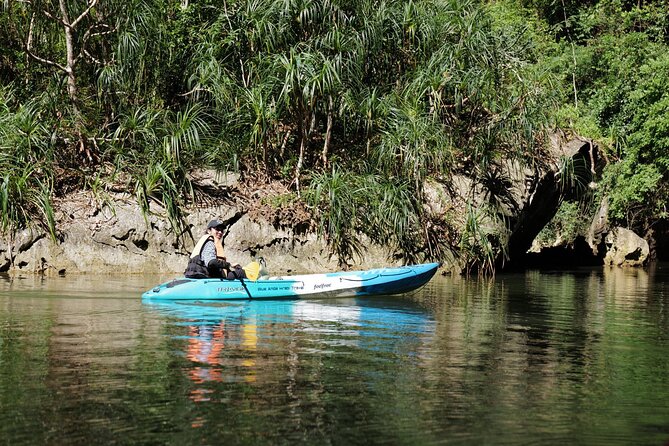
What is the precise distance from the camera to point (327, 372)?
23.1 feet

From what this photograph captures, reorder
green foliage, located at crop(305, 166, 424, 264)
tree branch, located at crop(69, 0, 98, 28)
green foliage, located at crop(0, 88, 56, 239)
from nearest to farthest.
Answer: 1. green foliage, located at crop(0, 88, 56, 239)
2. green foliage, located at crop(305, 166, 424, 264)
3. tree branch, located at crop(69, 0, 98, 28)

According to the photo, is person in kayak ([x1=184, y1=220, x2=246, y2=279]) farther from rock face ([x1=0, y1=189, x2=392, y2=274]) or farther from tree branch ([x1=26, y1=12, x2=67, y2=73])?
tree branch ([x1=26, y1=12, x2=67, y2=73])

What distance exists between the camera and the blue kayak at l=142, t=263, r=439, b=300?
39.5ft

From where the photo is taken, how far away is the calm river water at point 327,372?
5395 mm

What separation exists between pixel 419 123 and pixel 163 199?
453 centimetres

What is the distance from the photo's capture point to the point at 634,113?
23.1m

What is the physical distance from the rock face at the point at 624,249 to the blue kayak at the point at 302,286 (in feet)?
39.3

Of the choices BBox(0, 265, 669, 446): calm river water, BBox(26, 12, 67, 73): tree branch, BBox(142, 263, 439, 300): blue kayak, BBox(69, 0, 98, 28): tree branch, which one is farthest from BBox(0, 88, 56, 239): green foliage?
BBox(142, 263, 439, 300): blue kayak

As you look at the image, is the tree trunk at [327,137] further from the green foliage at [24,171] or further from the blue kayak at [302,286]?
the green foliage at [24,171]

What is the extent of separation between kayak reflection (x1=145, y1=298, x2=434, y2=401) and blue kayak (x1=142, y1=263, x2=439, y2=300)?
0.14 meters

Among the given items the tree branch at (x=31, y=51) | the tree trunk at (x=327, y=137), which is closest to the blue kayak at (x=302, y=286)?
the tree trunk at (x=327, y=137)

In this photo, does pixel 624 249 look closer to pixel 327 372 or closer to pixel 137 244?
pixel 137 244

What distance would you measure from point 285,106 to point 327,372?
9.75 metres

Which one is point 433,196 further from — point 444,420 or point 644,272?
point 444,420
